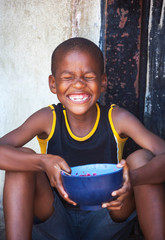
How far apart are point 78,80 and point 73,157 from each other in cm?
45

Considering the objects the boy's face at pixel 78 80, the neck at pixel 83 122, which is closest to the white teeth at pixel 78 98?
the boy's face at pixel 78 80

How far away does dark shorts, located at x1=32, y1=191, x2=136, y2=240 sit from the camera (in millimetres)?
1880

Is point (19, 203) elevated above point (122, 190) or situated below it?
below

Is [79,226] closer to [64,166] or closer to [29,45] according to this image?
[64,166]

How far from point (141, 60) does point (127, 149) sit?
0.63 meters

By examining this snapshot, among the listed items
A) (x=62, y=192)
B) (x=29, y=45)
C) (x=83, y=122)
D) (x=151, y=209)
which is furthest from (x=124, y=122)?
(x=29, y=45)

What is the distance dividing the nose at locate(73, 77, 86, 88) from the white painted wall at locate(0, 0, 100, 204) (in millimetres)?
632

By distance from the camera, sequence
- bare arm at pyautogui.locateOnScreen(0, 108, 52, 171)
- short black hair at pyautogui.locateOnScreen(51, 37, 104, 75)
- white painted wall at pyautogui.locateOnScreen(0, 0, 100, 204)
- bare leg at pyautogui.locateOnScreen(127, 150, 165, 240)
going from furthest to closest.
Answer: white painted wall at pyautogui.locateOnScreen(0, 0, 100, 204) < short black hair at pyautogui.locateOnScreen(51, 37, 104, 75) < bare arm at pyautogui.locateOnScreen(0, 108, 52, 171) < bare leg at pyautogui.locateOnScreen(127, 150, 165, 240)

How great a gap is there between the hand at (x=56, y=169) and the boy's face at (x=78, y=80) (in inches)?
18.7

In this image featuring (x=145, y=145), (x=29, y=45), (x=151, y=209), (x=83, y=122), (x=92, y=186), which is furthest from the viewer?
(x=29, y=45)

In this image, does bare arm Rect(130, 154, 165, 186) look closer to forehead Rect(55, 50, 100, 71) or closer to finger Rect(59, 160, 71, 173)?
finger Rect(59, 160, 71, 173)

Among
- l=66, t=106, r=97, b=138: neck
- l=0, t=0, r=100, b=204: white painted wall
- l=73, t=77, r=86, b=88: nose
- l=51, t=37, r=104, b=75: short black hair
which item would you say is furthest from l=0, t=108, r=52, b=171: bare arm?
l=0, t=0, r=100, b=204: white painted wall

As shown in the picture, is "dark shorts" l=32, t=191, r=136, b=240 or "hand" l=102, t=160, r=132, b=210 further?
"dark shorts" l=32, t=191, r=136, b=240

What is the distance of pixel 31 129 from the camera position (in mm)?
2057
